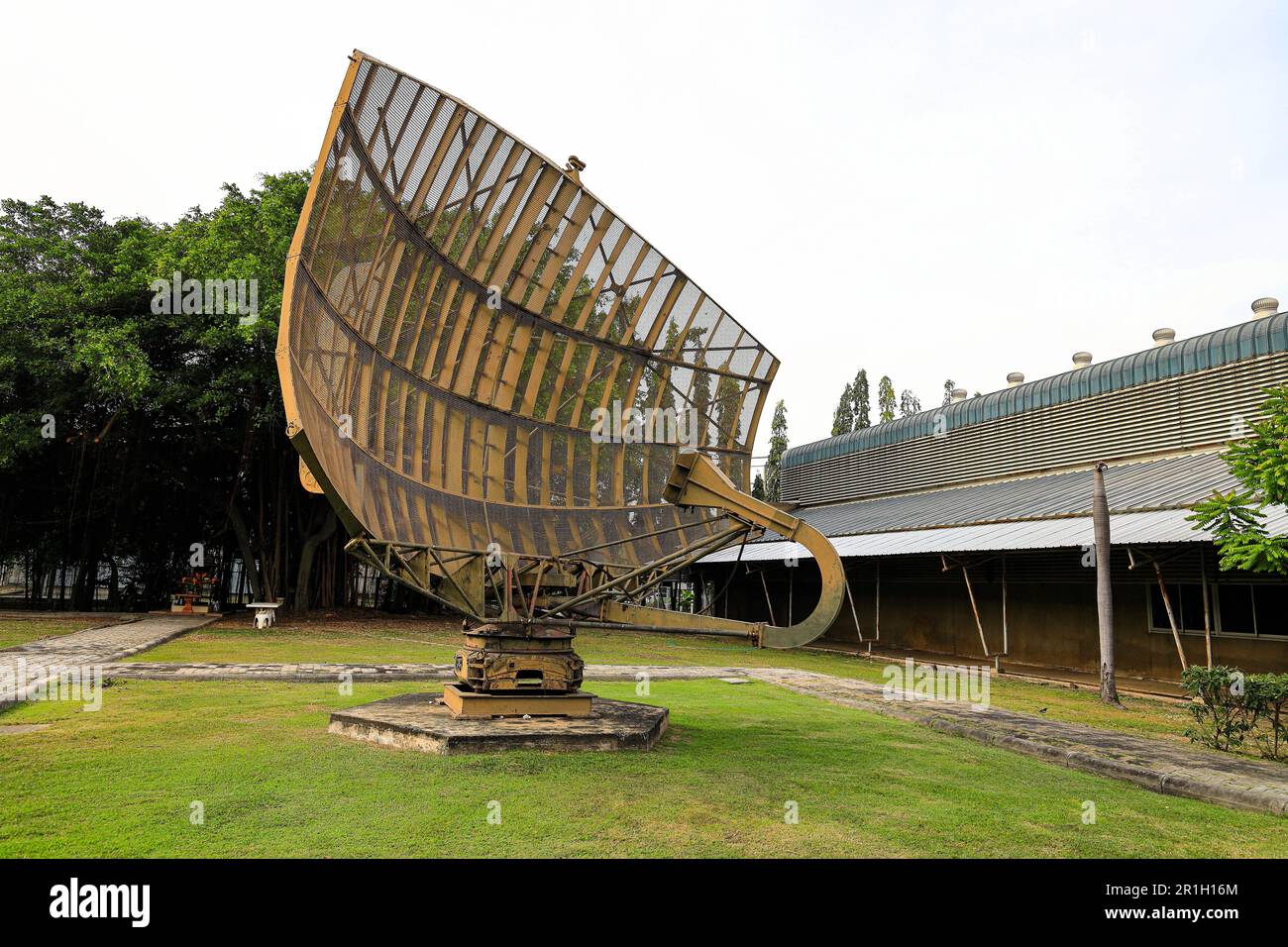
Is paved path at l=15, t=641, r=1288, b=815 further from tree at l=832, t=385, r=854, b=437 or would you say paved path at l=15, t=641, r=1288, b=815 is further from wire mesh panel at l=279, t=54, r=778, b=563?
tree at l=832, t=385, r=854, b=437

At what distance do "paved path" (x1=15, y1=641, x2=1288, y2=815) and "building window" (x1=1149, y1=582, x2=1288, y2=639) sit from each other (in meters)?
7.84

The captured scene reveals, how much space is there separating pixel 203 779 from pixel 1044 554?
21.6m

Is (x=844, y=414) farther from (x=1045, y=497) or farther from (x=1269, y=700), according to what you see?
(x=1269, y=700)

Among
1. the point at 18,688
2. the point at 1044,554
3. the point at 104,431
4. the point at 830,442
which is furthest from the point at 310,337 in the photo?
the point at 830,442

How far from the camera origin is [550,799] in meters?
7.14

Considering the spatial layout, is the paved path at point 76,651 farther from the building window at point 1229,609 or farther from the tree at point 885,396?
the tree at point 885,396

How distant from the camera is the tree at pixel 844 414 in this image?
7256 centimetres

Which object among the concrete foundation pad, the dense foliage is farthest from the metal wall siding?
the dense foliage

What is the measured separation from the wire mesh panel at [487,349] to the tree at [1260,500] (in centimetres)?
669

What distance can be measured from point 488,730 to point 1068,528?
16930 millimetres

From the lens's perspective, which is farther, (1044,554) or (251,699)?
(1044,554)

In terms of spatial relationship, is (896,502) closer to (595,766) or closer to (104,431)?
(595,766)

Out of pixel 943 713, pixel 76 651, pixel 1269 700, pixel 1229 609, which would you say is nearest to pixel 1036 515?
pixel 1229 609
